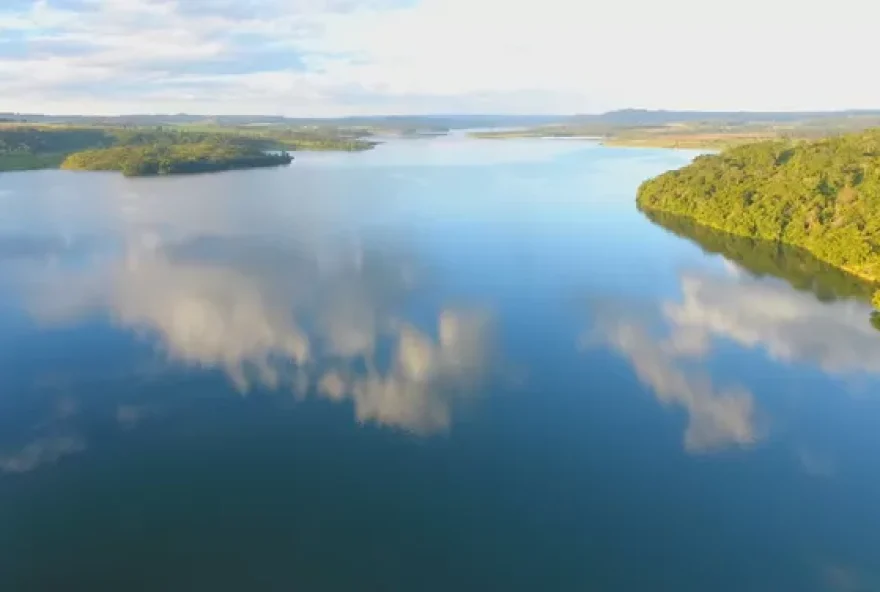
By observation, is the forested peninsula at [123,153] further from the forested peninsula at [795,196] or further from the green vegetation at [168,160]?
the forested peninsula at [795,196]

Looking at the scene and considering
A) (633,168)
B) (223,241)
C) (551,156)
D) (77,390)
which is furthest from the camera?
(551,156)

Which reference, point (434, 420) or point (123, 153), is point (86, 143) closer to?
point (123, 153)

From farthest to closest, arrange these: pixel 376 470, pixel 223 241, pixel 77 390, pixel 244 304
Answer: pixel 223 241
pixel 244 304
pixel 77 390
pixel 376 470

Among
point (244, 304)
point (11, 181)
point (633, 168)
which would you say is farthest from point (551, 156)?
point (244, 304)

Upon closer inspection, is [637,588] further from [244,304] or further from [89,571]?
[244,304]

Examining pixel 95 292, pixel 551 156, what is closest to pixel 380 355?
pixel 95 292

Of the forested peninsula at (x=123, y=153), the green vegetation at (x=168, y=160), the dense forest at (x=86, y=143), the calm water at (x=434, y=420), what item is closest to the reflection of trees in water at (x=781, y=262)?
the calm water at (x=434, y=420)

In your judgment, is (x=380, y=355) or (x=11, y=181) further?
(x=11, y=181)
